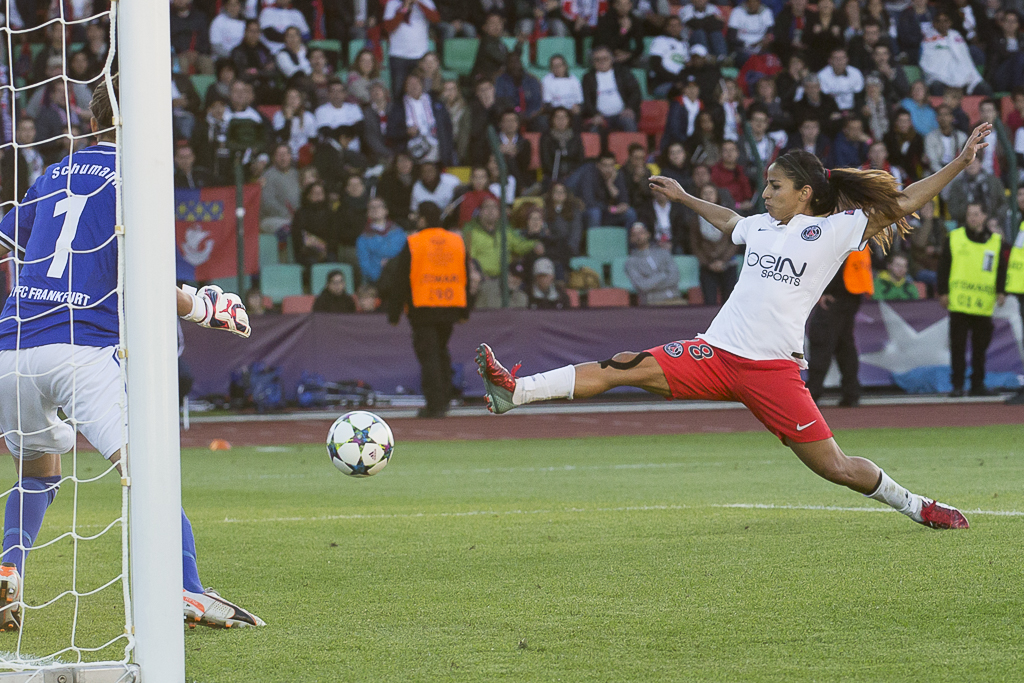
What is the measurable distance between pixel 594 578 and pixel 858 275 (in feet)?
33.0

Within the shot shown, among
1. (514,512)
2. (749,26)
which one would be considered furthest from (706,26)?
(514,512)

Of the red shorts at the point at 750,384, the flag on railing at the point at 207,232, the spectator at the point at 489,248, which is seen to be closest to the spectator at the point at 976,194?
the spectator at the point at 489,248

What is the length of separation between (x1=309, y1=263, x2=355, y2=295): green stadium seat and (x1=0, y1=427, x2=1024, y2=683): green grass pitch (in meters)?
6.62

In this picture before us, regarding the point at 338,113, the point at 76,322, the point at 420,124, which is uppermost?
the point at 338,113

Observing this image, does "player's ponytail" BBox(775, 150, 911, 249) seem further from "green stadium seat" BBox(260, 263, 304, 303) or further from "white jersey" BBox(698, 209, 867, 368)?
"green stadium seat" BBox(260, 263, 304, 303)

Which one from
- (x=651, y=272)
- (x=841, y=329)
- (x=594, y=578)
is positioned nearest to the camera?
(x=594, y=578)

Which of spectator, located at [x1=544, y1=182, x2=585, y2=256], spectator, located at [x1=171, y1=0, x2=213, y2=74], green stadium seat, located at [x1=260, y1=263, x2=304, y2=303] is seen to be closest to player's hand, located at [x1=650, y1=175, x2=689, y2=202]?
spectator, located at [x1=544, y1=182, x2=585, y2=256]

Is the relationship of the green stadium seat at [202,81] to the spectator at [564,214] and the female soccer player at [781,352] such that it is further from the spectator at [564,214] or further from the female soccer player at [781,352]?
the female soccer player at [781,352]

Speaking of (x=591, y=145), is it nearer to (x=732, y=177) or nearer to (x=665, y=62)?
(x=732, y=177)

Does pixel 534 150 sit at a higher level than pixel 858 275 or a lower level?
higher

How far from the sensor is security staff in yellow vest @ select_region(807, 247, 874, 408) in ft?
46.1

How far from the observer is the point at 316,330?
47.7ft

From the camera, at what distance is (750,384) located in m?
5.60

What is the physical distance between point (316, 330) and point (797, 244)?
960 cm
